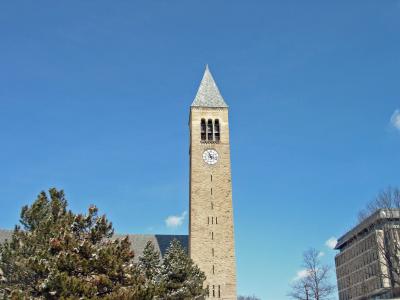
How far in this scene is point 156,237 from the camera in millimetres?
55188

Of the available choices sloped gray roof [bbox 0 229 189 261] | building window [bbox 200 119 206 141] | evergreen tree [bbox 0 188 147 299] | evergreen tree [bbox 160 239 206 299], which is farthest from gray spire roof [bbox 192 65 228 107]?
evergreen tree [bbox 0 188 147 299]

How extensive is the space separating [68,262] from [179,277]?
14880 mm

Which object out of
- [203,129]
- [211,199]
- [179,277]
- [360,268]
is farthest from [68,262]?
[360,268]

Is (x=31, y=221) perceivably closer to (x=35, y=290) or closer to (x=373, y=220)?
(x=35, y=290)

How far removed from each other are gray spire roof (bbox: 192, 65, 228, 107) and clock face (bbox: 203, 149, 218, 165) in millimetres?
5564

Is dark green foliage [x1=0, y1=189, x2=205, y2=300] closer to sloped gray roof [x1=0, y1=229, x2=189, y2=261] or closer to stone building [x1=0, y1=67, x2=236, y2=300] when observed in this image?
stone building [x1=0, y1=67, x2=236, y2=300]

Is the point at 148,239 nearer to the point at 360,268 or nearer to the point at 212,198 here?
the point at 212,198

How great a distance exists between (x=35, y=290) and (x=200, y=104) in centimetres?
3423

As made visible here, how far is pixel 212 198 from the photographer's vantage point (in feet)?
156

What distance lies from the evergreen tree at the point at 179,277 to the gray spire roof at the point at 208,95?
21.0 meters

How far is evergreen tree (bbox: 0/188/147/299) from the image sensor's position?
1929 cm

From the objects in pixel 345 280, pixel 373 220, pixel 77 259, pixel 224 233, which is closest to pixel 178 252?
pixel 224 233

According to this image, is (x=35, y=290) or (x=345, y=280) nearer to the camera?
(x=35, y=290)

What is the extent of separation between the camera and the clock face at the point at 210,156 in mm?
49094
